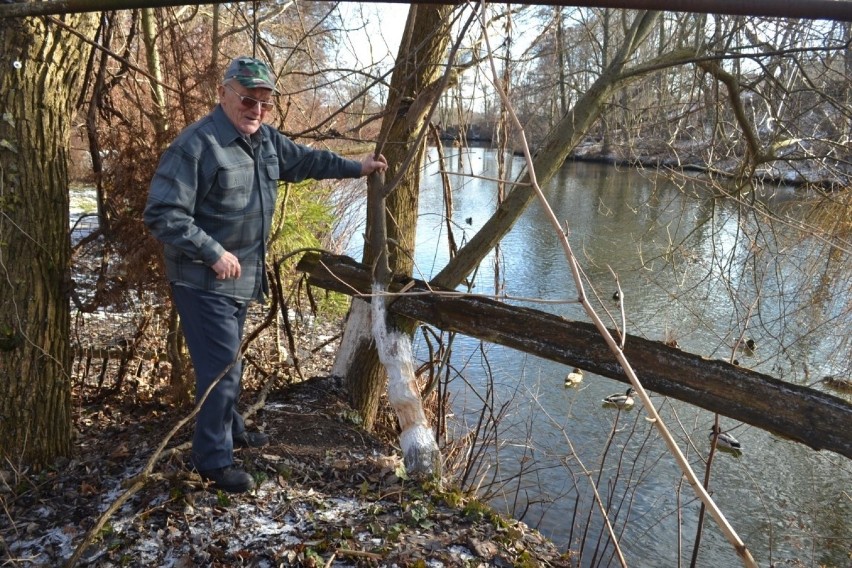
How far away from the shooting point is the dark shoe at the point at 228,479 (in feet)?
10.4

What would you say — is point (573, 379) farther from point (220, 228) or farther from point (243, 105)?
point (243, 105)

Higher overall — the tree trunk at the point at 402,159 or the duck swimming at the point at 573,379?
the tree trunk at the point at 402,159

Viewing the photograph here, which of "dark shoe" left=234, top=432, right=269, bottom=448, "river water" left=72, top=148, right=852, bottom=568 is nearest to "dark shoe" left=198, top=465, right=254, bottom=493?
"dark shoe" left=234, top=432, right=269, bottom=448

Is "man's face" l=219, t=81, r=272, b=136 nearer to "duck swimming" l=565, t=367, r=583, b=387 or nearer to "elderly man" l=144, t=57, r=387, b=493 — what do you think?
"elderly man" l=144, t=57, r=387, b=493

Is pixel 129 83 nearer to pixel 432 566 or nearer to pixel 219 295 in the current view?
pixel 219 295

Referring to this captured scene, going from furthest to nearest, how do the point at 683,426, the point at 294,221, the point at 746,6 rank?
the point at 294,221, the point at 683,426, the point at 746,6

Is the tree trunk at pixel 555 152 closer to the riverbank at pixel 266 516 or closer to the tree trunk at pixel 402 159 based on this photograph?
the tree trunk at pixel 402 159

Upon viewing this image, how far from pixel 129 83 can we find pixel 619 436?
5306 millimetres

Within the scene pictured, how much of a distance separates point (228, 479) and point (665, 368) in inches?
82.8

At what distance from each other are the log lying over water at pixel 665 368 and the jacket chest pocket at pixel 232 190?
909mm

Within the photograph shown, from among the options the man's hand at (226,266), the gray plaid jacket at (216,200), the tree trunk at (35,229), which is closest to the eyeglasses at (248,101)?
the gray plaid jacket at (216,200)

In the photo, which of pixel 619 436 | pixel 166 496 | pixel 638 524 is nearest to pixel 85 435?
pixel 166 496

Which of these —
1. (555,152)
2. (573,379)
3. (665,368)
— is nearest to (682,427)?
(665,368)

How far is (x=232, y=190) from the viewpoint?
3020mm
